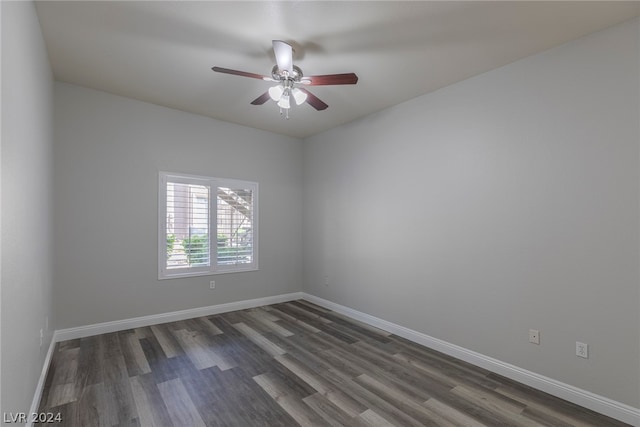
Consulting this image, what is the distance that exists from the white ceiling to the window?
Result: 1333 mm

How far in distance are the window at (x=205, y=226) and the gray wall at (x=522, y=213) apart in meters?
1.89

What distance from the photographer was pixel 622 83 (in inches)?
88.5

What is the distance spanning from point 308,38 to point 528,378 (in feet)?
11.3

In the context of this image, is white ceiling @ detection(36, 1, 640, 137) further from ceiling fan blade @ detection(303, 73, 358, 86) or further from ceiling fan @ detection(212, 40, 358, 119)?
ceiling fan blade @ detection(303, 73, 358, 86)

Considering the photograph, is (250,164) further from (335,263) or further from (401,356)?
(401,356)

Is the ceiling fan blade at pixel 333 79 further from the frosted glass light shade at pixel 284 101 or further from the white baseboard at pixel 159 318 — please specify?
the white baseboard at pixel 159 318

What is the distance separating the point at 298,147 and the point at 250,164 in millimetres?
1025

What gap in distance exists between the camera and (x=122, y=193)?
12.4 ft

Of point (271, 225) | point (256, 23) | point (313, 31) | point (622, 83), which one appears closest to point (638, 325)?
point (622, 83)

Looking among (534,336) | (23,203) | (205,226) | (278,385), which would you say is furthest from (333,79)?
(205,226)

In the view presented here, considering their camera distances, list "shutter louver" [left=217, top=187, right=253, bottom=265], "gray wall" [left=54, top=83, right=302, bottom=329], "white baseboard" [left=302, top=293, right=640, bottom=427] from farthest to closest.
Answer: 1. "shutter louver" [left=217, top=187, right=253, bottom=265]
2. "gray wall" [left=54, top=83, right=302, bottom=329]
3. "white baseboard" [left=302, top=293, right=640, bottom=427]

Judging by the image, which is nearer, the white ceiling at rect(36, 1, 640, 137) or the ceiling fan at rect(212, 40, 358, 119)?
the white ceiling at rect(36, 1, 640, 137)

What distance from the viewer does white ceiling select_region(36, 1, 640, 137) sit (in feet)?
7.13

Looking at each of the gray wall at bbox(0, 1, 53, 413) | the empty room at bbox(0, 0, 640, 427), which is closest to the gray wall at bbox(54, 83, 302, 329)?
the empty room at bbox(0, 0, 640, 427)
